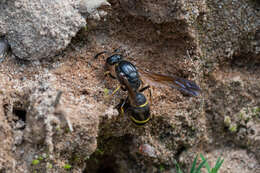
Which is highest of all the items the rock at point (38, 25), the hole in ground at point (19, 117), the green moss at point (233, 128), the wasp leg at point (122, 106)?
the rock at point (38, 25)

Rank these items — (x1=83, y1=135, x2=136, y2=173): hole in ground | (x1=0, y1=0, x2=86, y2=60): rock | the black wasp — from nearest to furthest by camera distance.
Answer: (x1=0, y1=0, x2=86, y2=60): rock, the black wasp, (x1=83, y1=135, x2=136, y2=173): hole in ground

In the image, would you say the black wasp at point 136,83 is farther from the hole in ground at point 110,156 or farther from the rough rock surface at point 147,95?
the hole in ground at point 110,156

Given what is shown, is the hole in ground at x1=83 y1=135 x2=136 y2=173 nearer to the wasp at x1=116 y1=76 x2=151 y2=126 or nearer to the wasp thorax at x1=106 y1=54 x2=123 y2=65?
the wasp at x1=116 y1=76 x2=151 y2=126

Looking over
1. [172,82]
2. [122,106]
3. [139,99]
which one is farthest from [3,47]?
[172,82]

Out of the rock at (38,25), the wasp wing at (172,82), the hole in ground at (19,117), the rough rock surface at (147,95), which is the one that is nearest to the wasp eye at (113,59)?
the rough rock surface at (147,95)

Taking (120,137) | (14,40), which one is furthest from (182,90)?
(14,40)

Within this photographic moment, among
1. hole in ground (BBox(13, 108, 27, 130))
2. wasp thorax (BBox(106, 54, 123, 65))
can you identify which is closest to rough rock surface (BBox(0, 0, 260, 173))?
hole in ground (BBox(13, 108, 27, 130))

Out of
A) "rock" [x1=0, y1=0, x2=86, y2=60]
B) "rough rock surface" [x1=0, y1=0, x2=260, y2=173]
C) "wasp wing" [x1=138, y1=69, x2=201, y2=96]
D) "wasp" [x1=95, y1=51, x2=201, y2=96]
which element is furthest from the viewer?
"wasp wing" [x1=138, y1=69, x2=201, y2=96]

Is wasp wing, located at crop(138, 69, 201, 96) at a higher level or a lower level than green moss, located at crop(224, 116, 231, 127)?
higher

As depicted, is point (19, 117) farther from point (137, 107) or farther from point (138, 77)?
point (138, 77)
